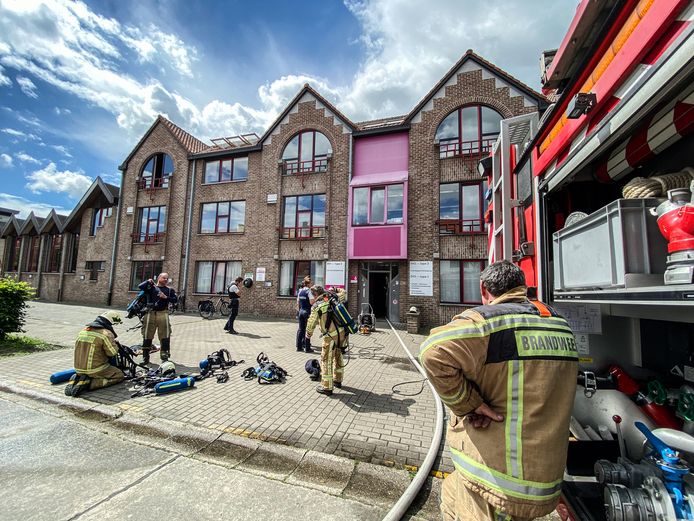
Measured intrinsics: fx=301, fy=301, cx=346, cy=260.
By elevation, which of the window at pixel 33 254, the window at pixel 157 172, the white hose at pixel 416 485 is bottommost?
the white hose at pixel 416 485

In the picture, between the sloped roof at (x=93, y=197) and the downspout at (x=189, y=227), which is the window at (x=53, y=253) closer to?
the sloped roof at (x=93, y=197)

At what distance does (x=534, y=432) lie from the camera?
1.47 meters

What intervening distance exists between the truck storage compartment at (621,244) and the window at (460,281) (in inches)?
404

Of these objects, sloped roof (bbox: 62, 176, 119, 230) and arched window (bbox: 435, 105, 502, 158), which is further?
sloped roof (bbox: 62, 176, 119, 230)

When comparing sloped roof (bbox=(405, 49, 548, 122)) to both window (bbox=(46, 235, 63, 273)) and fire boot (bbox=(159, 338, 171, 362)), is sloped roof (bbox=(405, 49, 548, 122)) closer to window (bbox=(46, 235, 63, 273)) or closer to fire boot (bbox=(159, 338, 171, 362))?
fire boot (bbox=(159, 338, 171, 362))

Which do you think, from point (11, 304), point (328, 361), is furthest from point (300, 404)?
point (11, 304)

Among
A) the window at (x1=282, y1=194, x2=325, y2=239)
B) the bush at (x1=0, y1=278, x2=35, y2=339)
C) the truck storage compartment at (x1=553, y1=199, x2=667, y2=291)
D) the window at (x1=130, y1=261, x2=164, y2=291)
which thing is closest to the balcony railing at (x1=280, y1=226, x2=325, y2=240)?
the window at (x1=282, y1=194, x2=325, y2=239)

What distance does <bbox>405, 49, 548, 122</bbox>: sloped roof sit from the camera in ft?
38.9

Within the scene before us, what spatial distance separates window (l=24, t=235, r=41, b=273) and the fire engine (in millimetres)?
31979

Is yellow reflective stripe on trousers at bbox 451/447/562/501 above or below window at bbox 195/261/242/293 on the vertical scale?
below

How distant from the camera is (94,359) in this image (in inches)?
184

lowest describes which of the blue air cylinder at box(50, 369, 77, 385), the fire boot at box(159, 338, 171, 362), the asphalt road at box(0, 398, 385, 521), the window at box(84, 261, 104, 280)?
the asphalt road at box(0, 398, 385, 521)

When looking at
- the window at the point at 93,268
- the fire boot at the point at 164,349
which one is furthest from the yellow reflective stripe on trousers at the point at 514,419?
the window at the point at 93,268

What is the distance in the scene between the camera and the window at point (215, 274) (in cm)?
1597
